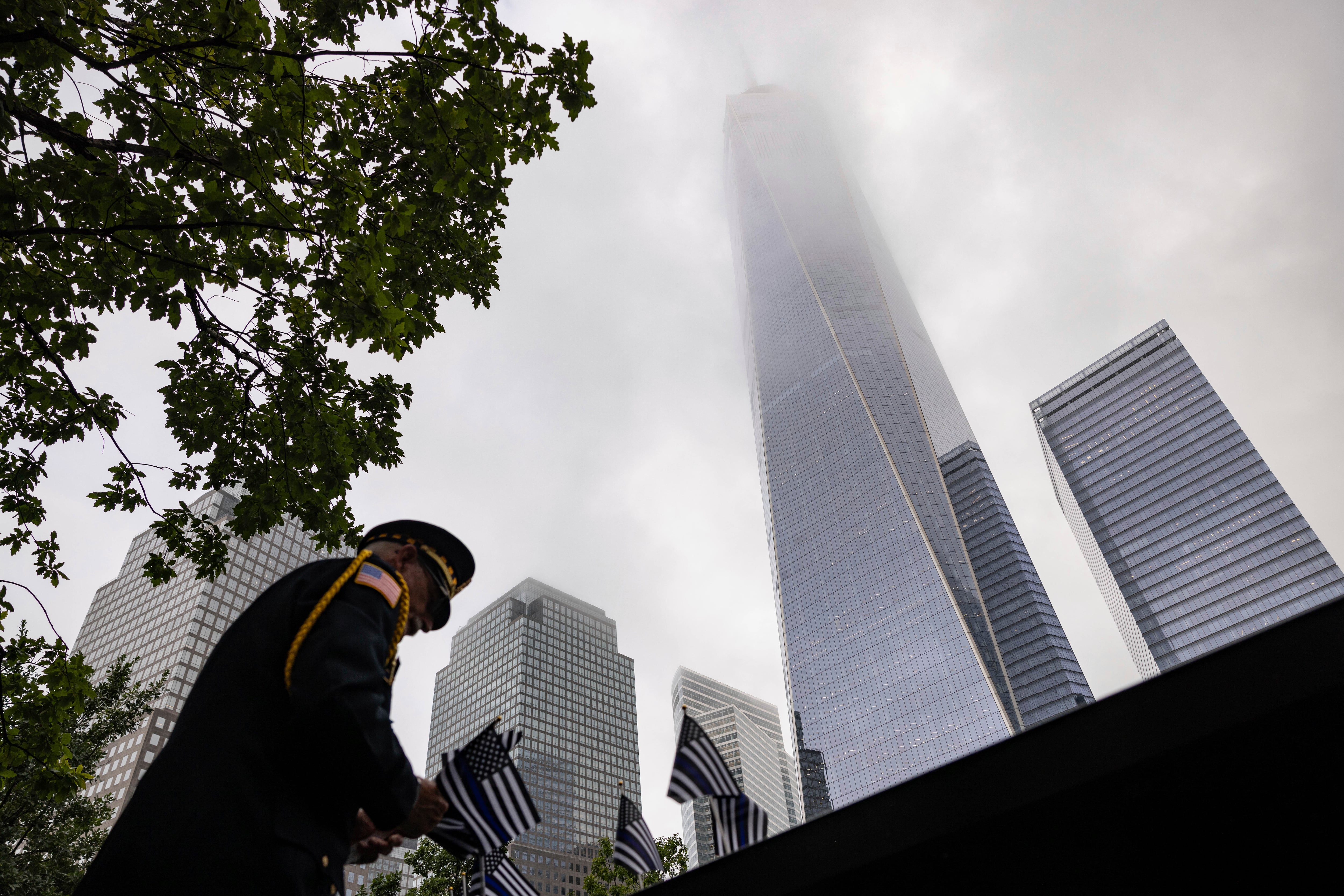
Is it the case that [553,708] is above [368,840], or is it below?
above

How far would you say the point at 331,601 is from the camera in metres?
2.27

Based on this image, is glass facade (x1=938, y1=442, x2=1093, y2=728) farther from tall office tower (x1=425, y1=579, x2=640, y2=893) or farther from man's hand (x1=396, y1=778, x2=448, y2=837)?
man's hand (x1=396, y1=778, x2=448, y2=837)

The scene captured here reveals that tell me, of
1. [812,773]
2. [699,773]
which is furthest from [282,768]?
[812,773]

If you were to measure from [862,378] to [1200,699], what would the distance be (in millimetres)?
146645

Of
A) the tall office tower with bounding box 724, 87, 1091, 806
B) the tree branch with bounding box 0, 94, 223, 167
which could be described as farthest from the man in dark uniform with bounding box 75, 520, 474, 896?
the tall office tower with bounding box 724, 87, 1091, 806

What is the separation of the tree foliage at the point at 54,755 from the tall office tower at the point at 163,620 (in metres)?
87.2

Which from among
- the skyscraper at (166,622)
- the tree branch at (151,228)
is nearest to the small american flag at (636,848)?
the tree branch at (151,228)

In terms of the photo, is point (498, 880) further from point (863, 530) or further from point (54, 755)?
point (863, 530)

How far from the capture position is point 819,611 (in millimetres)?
126000

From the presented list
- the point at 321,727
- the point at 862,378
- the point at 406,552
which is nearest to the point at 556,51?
the point at 406,552

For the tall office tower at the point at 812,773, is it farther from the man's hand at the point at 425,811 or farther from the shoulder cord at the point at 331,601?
the shoulder cord at the point at 331,601

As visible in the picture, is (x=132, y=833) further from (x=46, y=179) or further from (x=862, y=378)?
(x=862, y=378)

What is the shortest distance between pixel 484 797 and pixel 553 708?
492 feet

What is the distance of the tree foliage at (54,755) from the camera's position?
19.1ft
